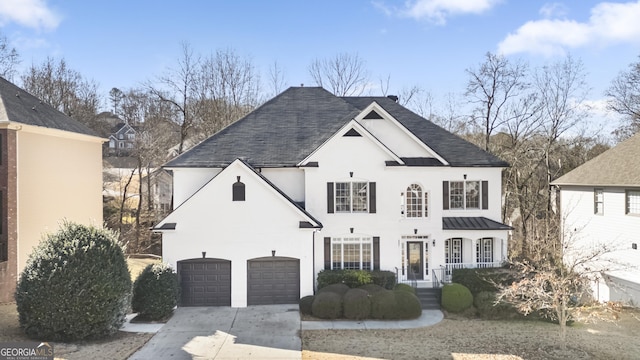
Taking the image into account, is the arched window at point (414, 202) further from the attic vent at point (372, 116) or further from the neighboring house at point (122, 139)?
the neighboring house at point (122, 139)

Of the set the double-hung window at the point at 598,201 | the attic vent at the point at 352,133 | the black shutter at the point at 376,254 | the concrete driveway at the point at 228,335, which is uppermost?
the attic vent at the point at 352,133

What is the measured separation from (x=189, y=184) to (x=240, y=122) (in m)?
4.40

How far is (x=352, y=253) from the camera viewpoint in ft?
63.7

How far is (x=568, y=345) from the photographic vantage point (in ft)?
44.1

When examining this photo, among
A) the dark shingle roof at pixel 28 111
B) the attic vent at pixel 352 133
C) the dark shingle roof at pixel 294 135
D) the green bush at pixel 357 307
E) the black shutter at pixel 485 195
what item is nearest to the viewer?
the green bush at pixel 357 307

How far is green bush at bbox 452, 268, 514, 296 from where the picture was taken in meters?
17.7

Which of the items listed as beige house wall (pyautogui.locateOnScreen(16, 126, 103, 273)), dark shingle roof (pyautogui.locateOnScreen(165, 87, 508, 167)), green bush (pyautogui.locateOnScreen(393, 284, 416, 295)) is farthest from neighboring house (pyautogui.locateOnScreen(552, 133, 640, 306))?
beige house wall (pyautogui.locateOnScreen(16, 126, 103, 273))

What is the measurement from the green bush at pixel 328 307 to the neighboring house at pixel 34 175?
10062 mm

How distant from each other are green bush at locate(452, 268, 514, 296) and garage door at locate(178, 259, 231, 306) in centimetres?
1023

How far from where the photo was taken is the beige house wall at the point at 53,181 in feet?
59.6

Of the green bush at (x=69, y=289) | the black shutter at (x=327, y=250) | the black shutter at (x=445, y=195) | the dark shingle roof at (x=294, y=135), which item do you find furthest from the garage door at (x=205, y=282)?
the black shutter at (x=445, y=195)

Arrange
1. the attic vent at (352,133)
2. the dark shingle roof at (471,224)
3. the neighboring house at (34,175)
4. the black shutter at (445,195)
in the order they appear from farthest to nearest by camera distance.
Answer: the black shutter at (445,195) < the dark shingle roof at (471,224) < the attic vent at (352,133) < the neighboring house at (34,175)

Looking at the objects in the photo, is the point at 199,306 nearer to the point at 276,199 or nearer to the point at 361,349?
the point at 276,199

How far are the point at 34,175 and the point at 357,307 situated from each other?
15.8 m
